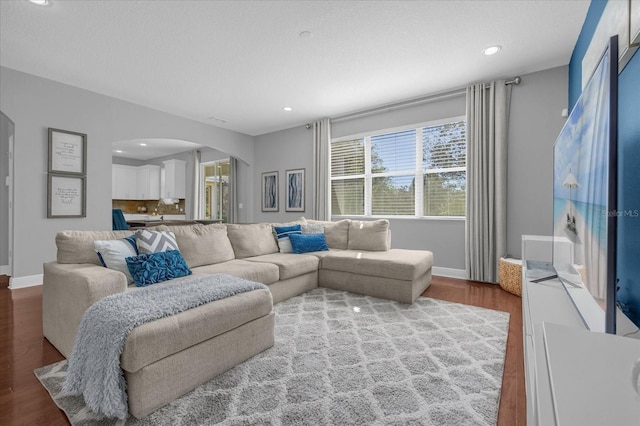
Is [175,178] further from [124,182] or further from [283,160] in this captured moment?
[283,160]

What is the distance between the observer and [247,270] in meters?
2.72

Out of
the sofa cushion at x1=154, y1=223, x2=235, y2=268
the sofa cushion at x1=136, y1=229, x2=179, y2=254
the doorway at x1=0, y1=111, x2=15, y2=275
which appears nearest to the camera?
the sofa cushion at x1=136, y1=229, x2=179, y2=254

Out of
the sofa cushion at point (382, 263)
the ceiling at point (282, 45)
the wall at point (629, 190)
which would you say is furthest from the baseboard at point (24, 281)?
the wall at point (629, 190)

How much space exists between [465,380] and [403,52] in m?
3.00

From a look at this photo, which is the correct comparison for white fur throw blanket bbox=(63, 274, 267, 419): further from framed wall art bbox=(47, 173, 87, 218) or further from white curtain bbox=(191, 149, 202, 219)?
white curtain bbox=(191, 149, 202, 219)

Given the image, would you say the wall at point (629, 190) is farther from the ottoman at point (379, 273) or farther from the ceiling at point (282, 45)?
the ottoman at point (379, 273)

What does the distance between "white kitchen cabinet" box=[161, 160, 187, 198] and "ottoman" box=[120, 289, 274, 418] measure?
6826 millimetres

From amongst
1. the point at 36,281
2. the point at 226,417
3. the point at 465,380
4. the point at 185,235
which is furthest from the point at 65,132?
the point at 465,380

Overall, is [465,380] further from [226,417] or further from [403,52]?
[403,52]

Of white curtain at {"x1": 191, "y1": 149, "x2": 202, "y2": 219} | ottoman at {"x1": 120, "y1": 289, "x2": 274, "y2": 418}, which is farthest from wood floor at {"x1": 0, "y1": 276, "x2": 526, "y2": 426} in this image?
white curtain at {"x1": 191, "y1": 149, "x2": 202, "y2": 219}

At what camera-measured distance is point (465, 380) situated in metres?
1.70

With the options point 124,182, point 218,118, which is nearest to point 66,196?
point 218,118

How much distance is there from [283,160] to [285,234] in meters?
2.65

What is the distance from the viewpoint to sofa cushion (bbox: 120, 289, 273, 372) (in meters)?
1.34
